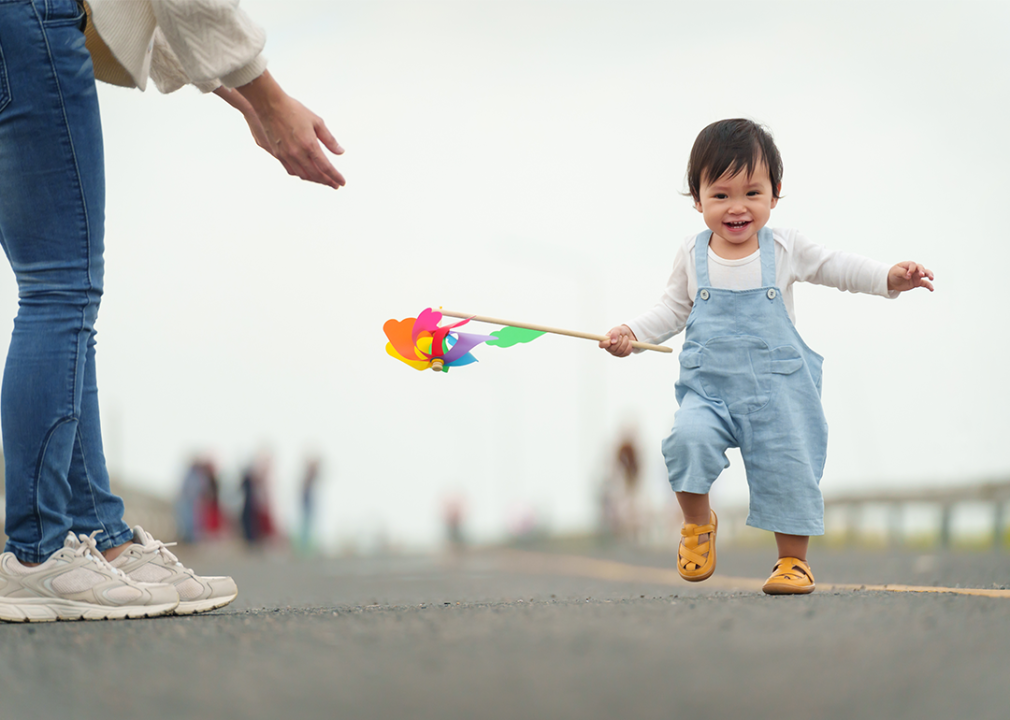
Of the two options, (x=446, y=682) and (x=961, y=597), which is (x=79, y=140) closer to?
(x=446, y=682)

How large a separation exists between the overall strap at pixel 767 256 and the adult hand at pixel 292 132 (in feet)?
4.84

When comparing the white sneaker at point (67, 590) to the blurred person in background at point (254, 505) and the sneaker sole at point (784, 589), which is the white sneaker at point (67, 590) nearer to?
the sneaker sole at point (784, 589)

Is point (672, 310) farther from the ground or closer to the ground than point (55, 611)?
farther from the ground

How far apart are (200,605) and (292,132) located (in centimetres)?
143

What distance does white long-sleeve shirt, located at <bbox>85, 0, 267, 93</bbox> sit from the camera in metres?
2.98

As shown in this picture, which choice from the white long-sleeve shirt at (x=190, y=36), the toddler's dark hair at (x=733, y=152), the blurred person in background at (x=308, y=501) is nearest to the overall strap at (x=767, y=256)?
the toddler's dark hair at (x=733, y=152)

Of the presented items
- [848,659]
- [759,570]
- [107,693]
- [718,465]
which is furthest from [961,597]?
[759,570]

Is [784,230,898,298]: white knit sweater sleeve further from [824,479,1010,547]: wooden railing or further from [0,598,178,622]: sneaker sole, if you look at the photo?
[824,479,1010,547]: wooden railing

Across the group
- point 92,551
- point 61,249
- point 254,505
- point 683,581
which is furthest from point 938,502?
point 254,505

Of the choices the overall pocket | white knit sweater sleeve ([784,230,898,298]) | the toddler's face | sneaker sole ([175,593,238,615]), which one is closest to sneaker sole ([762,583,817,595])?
the overall pocket

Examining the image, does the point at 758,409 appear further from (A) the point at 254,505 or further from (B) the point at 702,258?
(A) the point at 254,505

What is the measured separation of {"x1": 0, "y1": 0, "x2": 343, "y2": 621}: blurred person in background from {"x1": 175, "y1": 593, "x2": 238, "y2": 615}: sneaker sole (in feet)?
0.19

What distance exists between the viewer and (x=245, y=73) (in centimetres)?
308

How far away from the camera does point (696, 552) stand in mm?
3676
